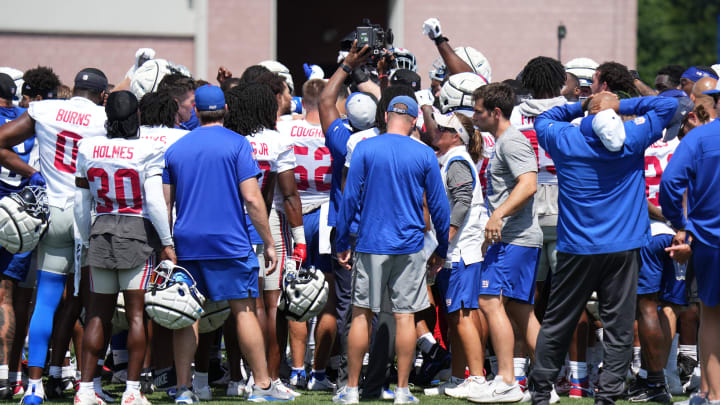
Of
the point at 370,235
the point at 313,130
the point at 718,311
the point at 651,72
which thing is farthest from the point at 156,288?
the point at 651,72

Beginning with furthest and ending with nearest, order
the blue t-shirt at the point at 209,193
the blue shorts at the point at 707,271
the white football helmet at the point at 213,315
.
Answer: the white football helmet at the point at 213,315 < the blue t-shirt at the point at 209,193 < the blue shorts at the point at 707,271

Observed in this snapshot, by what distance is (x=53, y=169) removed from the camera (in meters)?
7.25

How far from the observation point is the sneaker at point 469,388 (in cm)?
700

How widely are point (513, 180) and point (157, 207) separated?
239 cm

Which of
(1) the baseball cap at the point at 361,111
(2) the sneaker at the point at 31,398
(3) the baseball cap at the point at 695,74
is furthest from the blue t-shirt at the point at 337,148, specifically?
(3) the baseball cap at the point at 695,74

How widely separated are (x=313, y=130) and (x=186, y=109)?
3.20 feet

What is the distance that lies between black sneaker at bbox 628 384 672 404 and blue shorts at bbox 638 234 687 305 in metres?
0.66

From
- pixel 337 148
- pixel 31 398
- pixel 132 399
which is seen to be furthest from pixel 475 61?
pixel 31 398

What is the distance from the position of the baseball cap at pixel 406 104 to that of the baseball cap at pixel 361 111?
58 centimetres

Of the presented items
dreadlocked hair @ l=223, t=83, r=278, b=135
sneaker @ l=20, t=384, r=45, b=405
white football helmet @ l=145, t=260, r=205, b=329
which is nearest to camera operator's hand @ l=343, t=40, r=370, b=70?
dreadlocked hair @ l=223, t=83, r=278, b=135

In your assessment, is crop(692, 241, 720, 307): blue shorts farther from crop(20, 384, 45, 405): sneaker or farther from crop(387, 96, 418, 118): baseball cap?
crop(20, 384, 45, 405): sneaker

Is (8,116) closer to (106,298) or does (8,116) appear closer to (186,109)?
(186,109)

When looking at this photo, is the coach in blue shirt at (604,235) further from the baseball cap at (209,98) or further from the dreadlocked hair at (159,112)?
the dreadlocked hair at (159,112)

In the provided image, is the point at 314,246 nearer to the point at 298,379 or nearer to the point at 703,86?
the point at 298,379
